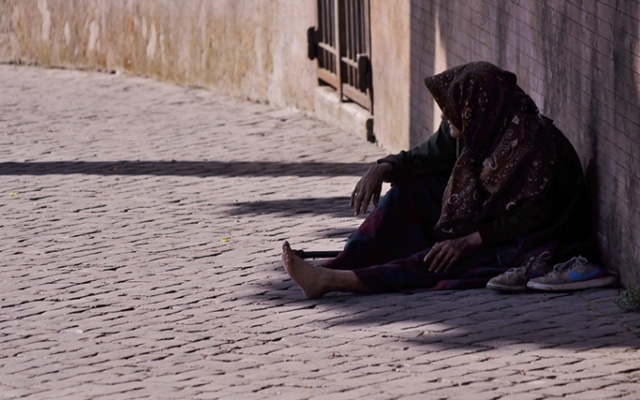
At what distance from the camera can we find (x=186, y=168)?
1046 cm

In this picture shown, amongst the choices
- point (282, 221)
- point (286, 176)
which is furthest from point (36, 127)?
point (282, 221)

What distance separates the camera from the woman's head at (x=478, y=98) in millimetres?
6270

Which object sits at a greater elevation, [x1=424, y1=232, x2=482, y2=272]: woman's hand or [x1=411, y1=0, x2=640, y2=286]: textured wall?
[x1=411, y1=0, x2=640, y2=286]: textured wall

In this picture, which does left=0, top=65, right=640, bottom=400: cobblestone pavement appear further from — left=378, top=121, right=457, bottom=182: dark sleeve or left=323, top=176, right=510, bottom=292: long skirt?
left=378, top=121, right=457, bottom=182: dark sleeve

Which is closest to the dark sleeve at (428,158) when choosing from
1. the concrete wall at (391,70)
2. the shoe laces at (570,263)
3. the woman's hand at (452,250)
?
the woman's hand at (452,250)

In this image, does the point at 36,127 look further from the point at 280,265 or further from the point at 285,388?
the point at 285,388

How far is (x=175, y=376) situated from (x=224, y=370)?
0.60ft

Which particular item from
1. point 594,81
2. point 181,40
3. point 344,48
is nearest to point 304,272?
point 594,81

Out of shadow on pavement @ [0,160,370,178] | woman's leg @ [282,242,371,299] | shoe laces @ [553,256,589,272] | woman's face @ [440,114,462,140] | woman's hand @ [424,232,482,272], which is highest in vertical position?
woman's face @ [440,114,462,140]

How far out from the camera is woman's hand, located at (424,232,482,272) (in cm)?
622

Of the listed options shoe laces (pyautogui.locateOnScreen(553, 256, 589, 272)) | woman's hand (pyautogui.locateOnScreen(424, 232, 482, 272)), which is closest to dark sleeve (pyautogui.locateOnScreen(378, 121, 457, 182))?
woman's hand (pyautogui.locateOnScreen(424, 232, 482, 272))

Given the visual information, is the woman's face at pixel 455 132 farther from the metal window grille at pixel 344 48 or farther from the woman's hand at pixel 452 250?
the metal window grille at pixel 344 48

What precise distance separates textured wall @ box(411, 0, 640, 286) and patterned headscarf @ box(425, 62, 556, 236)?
30 cm

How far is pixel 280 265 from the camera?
7.14 metres
